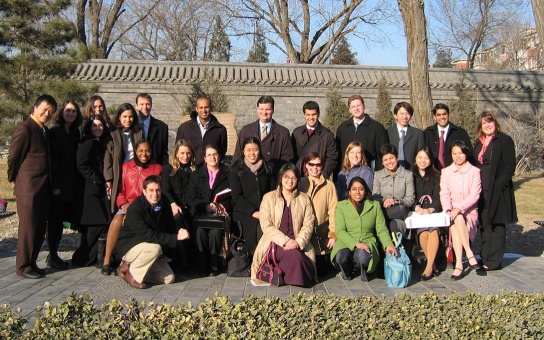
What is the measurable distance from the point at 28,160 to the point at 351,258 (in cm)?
343

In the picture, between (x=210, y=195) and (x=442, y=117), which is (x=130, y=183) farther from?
(x=442, y=117)

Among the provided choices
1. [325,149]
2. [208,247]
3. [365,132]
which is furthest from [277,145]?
[208,247]

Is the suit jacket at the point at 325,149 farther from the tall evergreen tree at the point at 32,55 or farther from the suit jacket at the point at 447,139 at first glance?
the tall evergreen tree at the point at 32,55

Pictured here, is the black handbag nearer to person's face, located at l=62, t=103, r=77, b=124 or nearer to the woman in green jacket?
the woman in green jacket

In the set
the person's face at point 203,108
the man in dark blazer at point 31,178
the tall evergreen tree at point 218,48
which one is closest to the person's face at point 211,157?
the person's face at point 203,108

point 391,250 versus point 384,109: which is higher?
point 384,109

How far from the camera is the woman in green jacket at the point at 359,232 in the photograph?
6.24 meters

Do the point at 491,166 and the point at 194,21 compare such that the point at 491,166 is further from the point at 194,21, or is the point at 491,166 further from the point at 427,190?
the point at 194,21

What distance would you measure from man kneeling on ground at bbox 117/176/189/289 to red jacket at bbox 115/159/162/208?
1.30ft

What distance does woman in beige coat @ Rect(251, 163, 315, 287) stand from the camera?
239 inches

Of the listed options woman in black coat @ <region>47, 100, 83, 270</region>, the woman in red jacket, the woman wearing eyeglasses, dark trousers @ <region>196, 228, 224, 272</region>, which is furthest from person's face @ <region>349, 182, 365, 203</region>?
woman in black coat @ <region>47, 100, 83, 270</region>

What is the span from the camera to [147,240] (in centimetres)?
604

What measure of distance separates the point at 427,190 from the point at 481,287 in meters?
1.26

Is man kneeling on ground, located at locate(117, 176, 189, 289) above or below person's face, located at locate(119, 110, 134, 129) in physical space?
below
